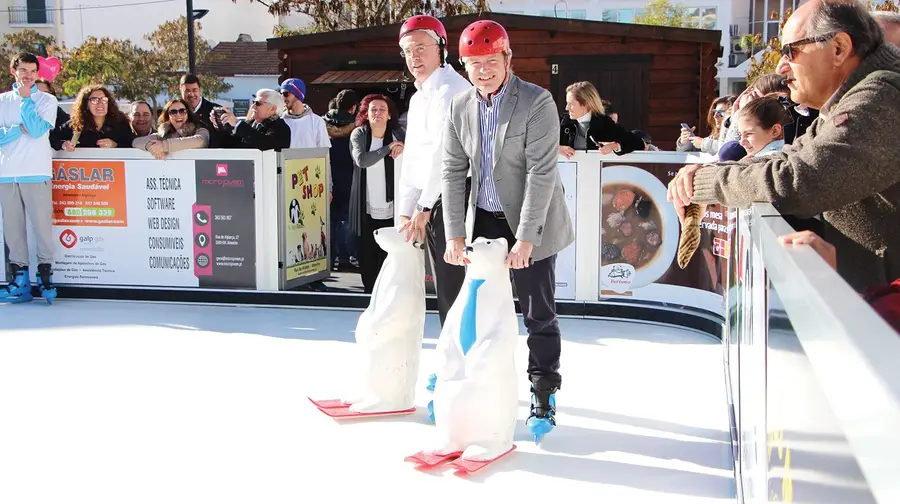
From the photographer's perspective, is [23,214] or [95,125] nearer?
[23,214]

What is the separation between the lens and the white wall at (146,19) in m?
54.4

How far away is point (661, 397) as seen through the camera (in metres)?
4.79

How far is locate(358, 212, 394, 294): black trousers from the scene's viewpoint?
7.25m

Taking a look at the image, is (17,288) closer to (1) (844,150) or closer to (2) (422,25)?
(2) (422,25)

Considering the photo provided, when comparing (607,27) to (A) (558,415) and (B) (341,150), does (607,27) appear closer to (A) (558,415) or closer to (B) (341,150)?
(B) (341,150)

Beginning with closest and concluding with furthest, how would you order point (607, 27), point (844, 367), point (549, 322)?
point (844, 367), point (549, 322), point (607, 27)

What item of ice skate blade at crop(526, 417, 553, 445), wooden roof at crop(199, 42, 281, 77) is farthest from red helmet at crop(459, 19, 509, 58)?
wooden roof at crop(199, 42, 281, 77)

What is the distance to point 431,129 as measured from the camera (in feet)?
14.0

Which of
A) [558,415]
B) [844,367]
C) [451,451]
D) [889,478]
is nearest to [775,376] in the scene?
[844,367]

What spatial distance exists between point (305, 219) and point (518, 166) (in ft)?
13.1

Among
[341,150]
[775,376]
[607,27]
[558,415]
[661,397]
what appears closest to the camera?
[775,376]

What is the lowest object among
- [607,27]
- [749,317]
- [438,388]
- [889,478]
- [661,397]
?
[661,397]

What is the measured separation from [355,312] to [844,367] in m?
6.40

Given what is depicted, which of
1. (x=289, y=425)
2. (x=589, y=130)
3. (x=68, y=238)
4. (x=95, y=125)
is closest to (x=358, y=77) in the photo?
(x=95, y=125)
